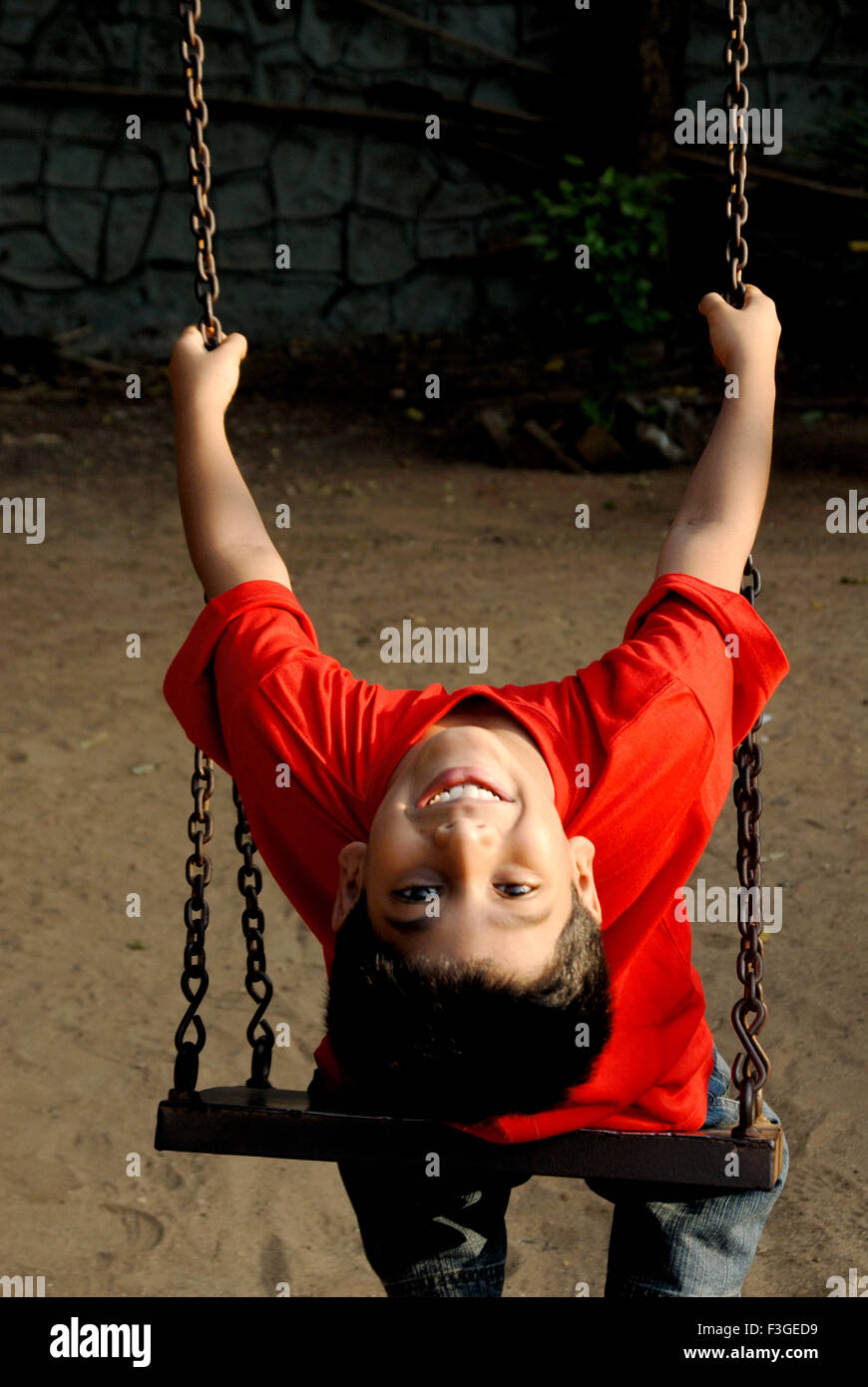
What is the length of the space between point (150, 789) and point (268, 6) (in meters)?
6.35

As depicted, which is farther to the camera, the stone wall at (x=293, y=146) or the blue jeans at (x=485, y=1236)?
the stone wall at (x=293, y=146)

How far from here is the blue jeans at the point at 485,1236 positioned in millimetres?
1721

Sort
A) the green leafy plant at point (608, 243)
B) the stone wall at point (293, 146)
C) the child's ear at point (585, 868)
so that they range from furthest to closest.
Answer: the stone wall at point (293, 146) < the green leafy plant at point (608, 243) < the child's ear at point (585, 868)

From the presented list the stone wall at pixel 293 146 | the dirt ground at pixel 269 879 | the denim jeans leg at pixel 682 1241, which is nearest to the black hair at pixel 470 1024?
the denim jeans leg at pixel 682 1241

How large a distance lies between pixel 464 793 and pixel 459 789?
1 cm

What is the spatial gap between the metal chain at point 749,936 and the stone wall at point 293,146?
766 cm

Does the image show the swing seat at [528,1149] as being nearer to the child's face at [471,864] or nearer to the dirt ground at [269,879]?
the child's face at [471,864]

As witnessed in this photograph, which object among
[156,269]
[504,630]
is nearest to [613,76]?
[156,269]

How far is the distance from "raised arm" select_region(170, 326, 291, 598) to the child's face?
0.45 metres

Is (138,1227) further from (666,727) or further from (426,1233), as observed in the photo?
(666,727)

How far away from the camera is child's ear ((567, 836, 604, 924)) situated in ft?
5.12

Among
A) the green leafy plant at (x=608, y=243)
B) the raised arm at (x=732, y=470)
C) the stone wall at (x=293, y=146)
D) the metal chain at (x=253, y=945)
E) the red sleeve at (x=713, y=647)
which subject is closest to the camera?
the red sleeve at (x=713, y=647)

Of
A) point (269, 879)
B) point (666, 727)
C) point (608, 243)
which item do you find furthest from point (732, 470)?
point (608, 243)

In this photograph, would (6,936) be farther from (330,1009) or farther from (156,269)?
(156,269)
